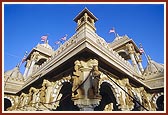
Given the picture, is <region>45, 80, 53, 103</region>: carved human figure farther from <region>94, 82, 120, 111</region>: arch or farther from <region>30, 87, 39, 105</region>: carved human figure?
<region>94, 82, 120, 111</region>: arch

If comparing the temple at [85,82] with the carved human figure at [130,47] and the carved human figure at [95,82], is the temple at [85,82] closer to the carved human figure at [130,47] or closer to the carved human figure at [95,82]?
the carved human figure at [95,82]

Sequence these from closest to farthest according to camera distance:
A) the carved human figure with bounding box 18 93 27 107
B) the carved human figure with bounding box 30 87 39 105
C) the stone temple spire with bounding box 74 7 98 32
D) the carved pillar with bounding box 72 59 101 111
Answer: the carved pillar with bounding box 72 59 101 111, the carved human figure with bounding box 30 87 39 105, the stone temple spire with bounding box 74 7 98 32, the carved human figure with bounding box 18 93 27 107

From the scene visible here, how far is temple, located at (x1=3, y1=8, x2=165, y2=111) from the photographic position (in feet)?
24.4

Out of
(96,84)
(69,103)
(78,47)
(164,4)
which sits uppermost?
(164,4)

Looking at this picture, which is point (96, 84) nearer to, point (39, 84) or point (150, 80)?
point (39, 84)

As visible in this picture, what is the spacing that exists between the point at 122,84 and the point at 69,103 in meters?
4.02

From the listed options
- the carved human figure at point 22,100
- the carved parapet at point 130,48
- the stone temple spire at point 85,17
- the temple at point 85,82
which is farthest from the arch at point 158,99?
the carved human figure at point 22,100

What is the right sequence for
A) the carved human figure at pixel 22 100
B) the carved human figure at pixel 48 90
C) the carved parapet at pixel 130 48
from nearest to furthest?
1. the carved human figure at pixel 48 90
2. the carved human figure at pixel 22 100
3. the carved parapet at pixel 130 48

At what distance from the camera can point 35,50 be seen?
20.0 metres

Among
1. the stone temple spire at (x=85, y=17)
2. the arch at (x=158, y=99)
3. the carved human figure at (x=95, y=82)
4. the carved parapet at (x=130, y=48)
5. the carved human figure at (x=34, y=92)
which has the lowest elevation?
the arch at (x=158, y=99)

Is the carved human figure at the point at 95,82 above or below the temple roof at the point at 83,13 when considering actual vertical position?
below

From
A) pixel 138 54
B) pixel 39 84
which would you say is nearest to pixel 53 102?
pixel 39 84

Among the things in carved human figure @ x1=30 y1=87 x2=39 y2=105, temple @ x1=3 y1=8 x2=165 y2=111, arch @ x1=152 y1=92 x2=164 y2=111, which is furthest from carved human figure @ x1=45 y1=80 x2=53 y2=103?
arch @ x1=152 y1=92 x2=164 y2=111

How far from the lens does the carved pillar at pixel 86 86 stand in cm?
700
